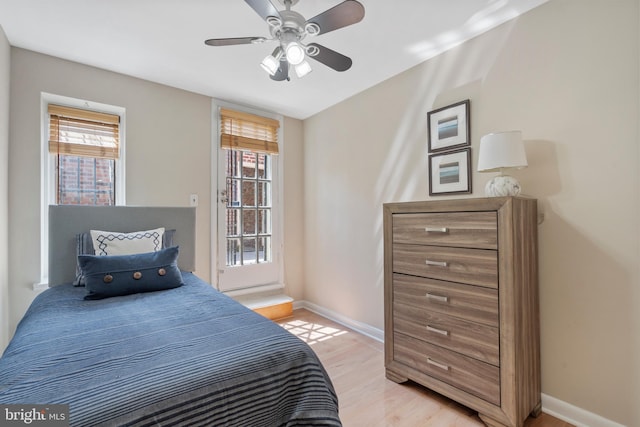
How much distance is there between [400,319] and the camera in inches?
79.3

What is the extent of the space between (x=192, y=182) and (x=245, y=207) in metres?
0.63

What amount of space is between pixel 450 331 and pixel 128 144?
115 inches

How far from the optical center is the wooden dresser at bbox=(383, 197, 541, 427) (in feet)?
4.96

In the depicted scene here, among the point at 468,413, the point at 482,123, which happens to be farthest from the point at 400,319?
the point at 482,123

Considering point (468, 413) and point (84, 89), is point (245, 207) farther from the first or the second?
point (468, 413)

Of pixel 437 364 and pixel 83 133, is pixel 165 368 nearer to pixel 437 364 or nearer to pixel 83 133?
pixel 437 364

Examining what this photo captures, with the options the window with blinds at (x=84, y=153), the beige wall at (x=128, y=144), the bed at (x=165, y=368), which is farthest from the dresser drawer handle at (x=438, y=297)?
the window with blinds at (x=84, y=153)

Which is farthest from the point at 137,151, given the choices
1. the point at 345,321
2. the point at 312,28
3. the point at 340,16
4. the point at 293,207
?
the point at 345,321

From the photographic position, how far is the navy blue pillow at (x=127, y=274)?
173 cm

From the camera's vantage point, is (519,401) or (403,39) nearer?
(519,401)

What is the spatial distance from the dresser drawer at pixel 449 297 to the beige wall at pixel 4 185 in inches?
106

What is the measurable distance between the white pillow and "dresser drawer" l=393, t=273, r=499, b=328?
1.81 metres

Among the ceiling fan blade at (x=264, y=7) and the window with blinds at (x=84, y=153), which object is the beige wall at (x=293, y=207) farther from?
the ceiling fan blade at (x=264, y=7)

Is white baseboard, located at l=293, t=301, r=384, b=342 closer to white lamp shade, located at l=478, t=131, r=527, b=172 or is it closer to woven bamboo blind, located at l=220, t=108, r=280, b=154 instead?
white lamp shade, located at l=478, t=131, r=527, b=172
